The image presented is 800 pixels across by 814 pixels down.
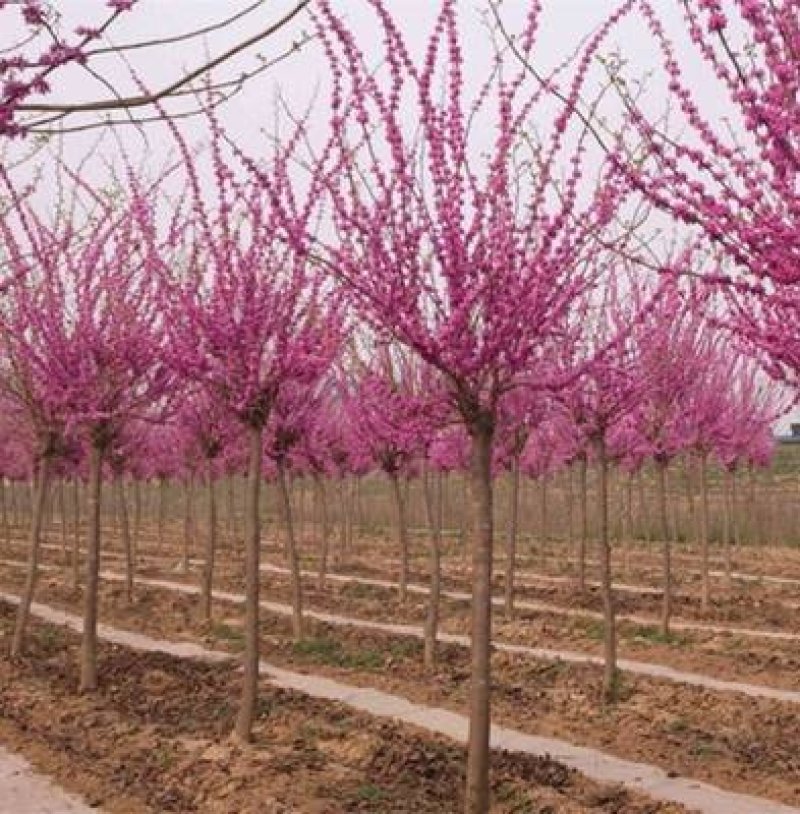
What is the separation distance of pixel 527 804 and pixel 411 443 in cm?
584

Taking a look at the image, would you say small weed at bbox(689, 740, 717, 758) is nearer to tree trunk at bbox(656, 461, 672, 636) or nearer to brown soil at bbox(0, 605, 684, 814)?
brown soil at bbox(0, 605, 684, 814)

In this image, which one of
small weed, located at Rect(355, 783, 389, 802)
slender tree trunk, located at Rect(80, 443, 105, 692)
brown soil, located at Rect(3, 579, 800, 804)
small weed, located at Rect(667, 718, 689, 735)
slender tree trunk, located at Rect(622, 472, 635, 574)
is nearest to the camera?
small weed, located at Rect(355, 783, 389, 802)

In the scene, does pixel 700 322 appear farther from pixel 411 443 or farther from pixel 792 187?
pixel 792 187

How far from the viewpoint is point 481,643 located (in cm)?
575

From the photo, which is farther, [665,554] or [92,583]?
[665,554]

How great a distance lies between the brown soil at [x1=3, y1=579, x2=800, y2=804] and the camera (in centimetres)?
783

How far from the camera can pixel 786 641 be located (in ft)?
41.4

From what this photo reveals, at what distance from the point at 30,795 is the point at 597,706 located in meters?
4.55

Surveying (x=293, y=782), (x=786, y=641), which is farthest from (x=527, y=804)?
(x=786, y=641)

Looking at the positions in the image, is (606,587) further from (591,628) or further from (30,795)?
(30,795)

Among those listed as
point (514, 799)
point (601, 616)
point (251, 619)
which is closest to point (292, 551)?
point (251, 619)

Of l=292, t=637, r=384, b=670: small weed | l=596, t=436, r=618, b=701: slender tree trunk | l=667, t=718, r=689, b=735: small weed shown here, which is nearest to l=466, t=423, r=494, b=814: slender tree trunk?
l=667, t=718, r=689, b=735: small weed

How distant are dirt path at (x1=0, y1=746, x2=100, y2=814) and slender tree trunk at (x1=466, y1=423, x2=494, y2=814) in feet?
8.22

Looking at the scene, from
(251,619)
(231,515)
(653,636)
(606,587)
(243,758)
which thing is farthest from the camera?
(231,515)
